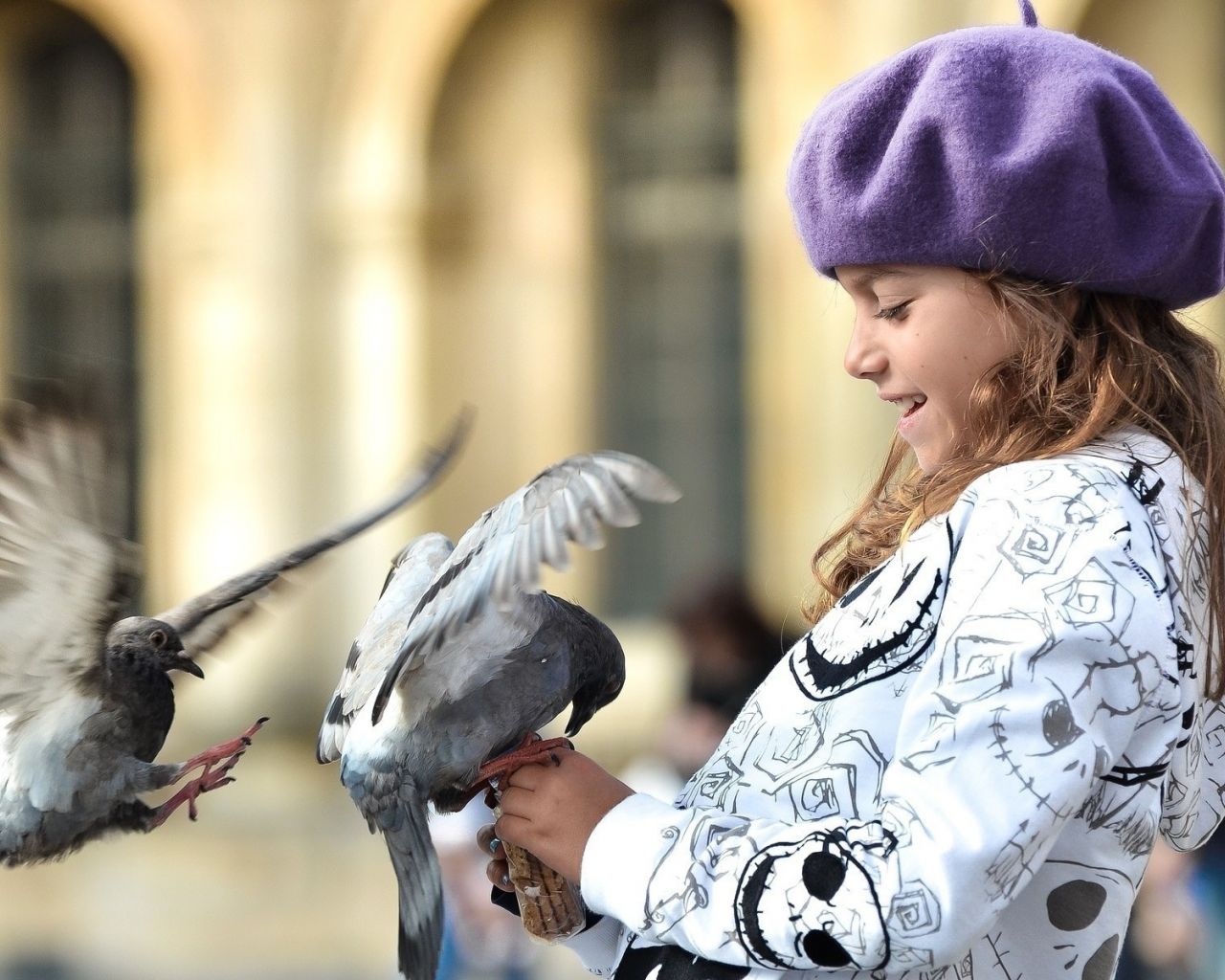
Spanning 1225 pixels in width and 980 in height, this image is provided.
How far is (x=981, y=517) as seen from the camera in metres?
1.25

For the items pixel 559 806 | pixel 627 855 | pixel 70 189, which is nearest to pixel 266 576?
A: pixel 559 806

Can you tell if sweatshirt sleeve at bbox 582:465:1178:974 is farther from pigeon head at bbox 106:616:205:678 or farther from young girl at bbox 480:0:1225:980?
pigeon head at bbox 106:616:205:678

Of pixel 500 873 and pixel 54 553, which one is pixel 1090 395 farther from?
pixel 54 553

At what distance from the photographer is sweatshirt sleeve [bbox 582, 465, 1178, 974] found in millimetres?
1115

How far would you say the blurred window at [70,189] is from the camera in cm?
804

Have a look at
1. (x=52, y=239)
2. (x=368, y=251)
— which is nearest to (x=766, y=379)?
(x=368, y=251)

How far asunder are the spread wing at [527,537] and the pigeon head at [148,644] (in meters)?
0.40

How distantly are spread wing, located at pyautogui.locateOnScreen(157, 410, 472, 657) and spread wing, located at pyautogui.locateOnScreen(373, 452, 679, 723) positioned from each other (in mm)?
289

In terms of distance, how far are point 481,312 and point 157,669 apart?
6.04 m

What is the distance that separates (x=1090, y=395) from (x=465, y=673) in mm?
615

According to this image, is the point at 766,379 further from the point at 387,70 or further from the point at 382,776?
the point at 382,776

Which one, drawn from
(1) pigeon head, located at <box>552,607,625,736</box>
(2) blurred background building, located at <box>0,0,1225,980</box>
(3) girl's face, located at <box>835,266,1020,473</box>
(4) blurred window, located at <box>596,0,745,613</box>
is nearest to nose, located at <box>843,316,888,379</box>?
(3) girl's face, located at <box>835,266,1020,473</box>

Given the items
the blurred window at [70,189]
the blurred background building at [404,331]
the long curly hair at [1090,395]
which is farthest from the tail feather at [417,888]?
the blurred window at [70,189]

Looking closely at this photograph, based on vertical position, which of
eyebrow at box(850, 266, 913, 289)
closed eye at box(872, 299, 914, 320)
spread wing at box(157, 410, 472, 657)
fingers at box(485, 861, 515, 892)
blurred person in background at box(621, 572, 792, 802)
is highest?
eyebrow at box(850, 266, 913, 289)
